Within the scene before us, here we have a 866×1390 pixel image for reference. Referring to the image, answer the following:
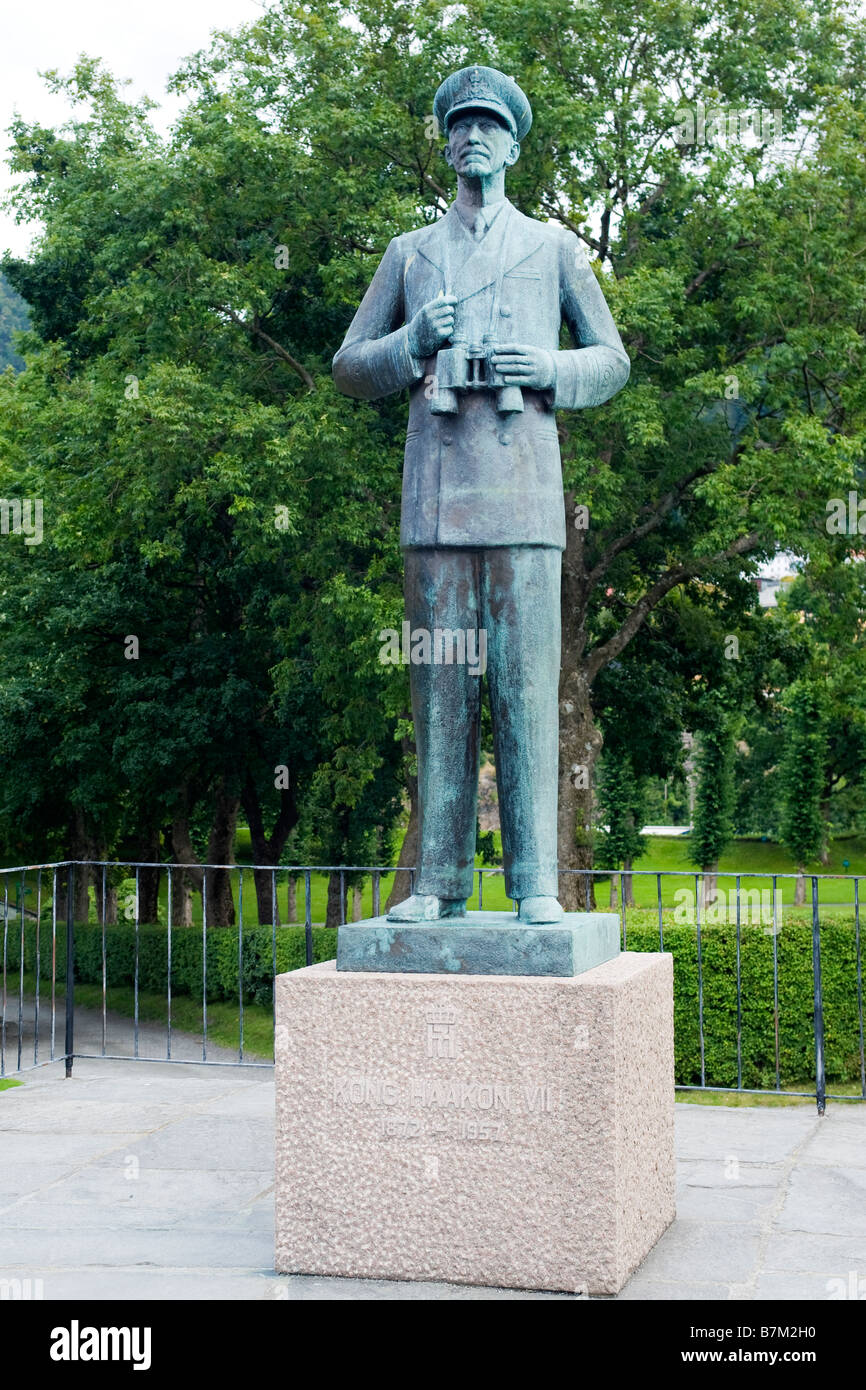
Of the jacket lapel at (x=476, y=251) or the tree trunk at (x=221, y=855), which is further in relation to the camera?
the tree trunk at (x=221, y=855)

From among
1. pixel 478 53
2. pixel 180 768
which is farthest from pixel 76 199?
pixel 180 768

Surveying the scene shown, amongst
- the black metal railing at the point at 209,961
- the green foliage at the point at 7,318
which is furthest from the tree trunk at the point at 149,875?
the green foliage at the point at 7,318

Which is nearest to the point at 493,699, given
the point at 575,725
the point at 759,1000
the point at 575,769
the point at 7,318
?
the point at 759,1000

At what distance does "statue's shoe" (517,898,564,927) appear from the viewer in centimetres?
498

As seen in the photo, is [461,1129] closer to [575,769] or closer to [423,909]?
[423,909]

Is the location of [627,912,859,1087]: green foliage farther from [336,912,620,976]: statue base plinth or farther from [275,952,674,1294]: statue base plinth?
[275,952,674,1294]: statue base plinth

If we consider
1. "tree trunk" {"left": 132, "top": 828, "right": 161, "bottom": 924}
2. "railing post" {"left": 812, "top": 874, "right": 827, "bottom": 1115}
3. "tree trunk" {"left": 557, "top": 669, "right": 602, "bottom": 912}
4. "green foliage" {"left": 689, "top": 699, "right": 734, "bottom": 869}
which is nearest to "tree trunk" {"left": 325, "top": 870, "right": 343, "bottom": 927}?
"tree trunk" {"left": 132, "top": 828, "right": 161, "bottom": 924}

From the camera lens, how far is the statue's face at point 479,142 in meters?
5.23

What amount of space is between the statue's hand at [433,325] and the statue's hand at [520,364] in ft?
0.65

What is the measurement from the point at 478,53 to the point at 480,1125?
14743 millimetres

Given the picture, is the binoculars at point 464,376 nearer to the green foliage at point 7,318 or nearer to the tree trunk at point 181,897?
the tree trunk at point 181,897

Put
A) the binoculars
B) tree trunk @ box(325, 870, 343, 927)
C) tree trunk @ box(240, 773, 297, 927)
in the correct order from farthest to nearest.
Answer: tree trunk @ box(325, 870, 343, 927)
tree trunk @ box(240, 773, 297, 927)
the binoculars

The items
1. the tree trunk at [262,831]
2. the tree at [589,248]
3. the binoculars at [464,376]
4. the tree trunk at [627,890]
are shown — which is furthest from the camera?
the tree trunk at [262,831]

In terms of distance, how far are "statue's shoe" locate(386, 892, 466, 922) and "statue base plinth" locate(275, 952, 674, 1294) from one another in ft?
0.94
